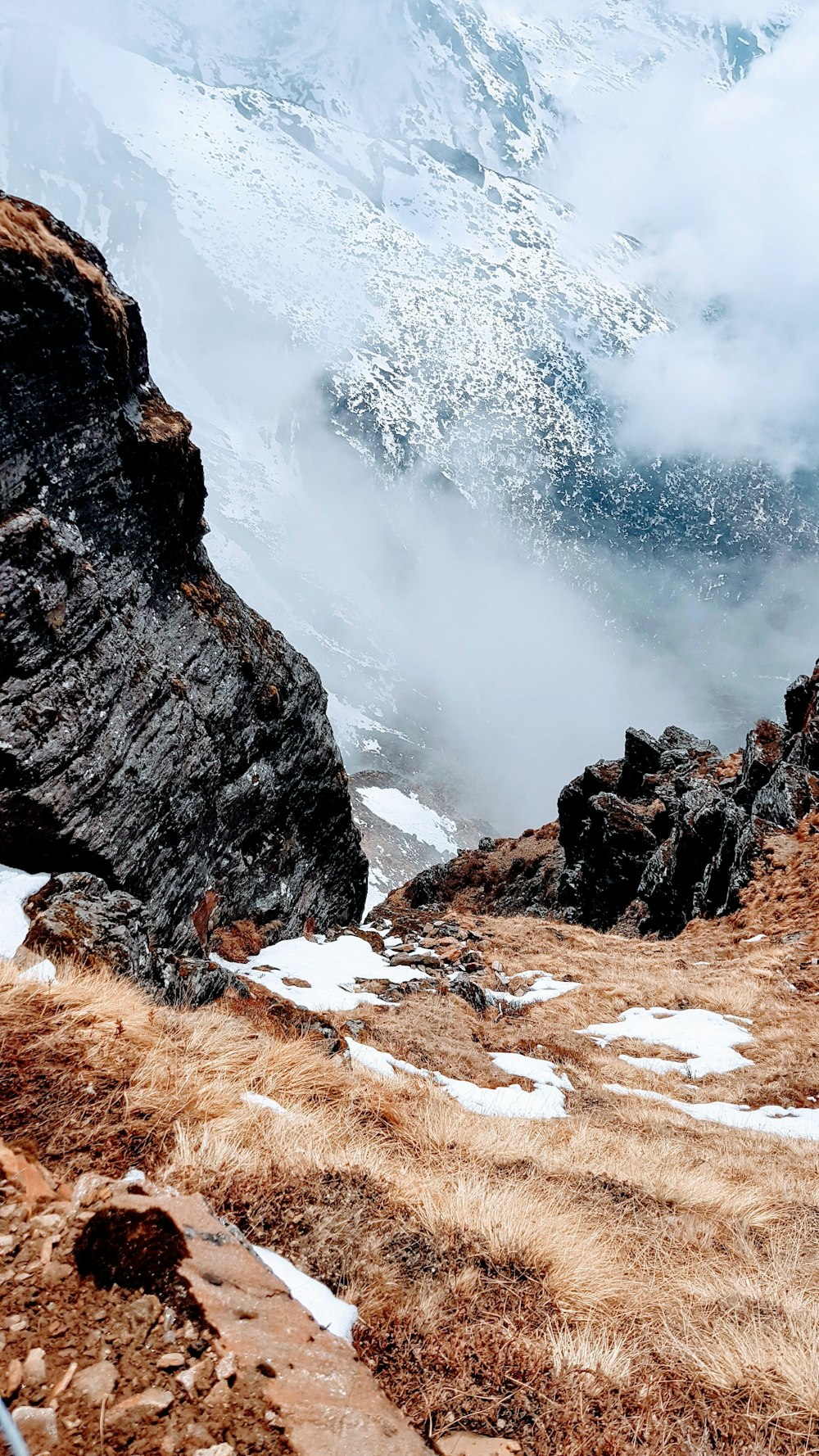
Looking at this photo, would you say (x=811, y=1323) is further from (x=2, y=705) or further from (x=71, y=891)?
(x=2, y=705)

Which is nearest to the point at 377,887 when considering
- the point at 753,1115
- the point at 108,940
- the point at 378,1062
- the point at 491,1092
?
the point at 753,1115

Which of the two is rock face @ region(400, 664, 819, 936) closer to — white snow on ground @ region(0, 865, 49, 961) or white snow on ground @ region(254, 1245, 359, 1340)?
white snow on ground @ region(0, 865, 49, 961)

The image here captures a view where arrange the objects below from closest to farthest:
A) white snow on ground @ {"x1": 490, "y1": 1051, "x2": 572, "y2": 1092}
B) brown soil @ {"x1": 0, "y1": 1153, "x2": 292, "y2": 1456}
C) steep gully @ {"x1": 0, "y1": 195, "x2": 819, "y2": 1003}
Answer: brown soil @ {"x1": 0, "y1": 1153, "x2": 292, "y2": 1456} → white snow on ground @ {"x1": 490, "y1": 1051, "x2": 572, "y2": 1092} → steep gully @ {"x1": 0, "y1": 195, "x2": 819, "y2": 1003}

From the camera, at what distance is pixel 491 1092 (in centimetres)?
843

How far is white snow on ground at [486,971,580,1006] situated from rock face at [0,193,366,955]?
237 inches

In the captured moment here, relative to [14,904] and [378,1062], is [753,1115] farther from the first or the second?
[14,904]

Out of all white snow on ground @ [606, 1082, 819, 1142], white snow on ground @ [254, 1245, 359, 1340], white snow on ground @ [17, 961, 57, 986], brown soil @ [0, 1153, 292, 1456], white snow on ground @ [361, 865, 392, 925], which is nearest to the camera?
brown soil @ [0, 1153, 292, 1456]

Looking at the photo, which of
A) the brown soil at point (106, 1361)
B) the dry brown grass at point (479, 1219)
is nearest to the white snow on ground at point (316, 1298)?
the dry brown grass at point (479, 1219)

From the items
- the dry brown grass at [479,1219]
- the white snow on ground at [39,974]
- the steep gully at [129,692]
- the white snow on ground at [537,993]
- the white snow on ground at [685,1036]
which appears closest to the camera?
the dry brown grass at [479,1219]

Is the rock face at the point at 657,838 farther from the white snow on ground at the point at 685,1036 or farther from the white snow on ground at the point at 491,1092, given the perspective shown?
the white snow on ground at the point at 491,1092

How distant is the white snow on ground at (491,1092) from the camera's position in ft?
25.1

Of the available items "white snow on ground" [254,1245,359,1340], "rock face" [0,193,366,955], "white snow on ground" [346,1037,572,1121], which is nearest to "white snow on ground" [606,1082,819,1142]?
"white snow on ground" [346,1037,572,1121]

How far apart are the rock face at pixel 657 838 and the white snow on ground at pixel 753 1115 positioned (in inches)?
554

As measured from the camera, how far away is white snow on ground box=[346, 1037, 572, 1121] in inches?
301
